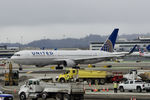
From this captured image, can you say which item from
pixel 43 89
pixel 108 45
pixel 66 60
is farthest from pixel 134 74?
pixel 108 45

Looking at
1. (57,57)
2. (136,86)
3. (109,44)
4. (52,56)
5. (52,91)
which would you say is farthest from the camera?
(109,44)

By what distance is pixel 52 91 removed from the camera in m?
35.9

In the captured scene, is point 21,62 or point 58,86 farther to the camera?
point 21,62

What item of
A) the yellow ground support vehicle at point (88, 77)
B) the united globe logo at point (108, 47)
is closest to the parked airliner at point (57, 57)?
the united globe logo at point (108, 47)

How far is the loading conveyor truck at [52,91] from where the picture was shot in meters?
35.2

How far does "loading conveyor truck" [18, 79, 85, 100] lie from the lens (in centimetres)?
Result: 3522

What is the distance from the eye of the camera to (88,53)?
96.2 metres

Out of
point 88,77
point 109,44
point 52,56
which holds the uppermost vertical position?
point 109,44

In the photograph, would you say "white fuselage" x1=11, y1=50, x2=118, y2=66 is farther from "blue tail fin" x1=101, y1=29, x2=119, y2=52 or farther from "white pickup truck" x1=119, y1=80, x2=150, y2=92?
"white pickup truck" x1=119, y1=80, x2=150, y2=92

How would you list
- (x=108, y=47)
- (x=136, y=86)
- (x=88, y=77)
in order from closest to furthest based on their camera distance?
(x=136, y=86), (x=88, y=77), (x=108, y=47)

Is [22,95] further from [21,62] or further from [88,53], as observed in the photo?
[88,53]

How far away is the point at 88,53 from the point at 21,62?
18907mm

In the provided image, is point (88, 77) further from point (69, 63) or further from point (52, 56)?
point (69, 63)

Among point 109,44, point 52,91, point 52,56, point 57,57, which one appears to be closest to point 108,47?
point 109,44
